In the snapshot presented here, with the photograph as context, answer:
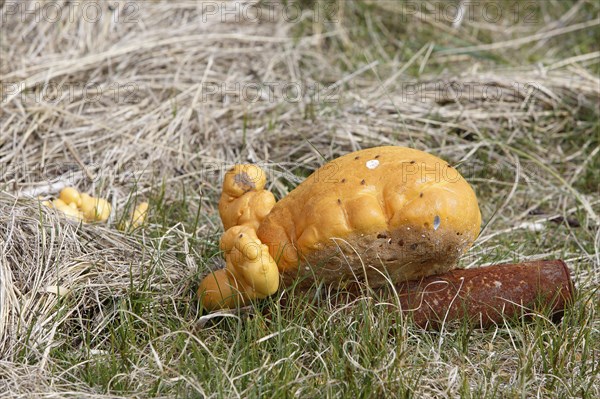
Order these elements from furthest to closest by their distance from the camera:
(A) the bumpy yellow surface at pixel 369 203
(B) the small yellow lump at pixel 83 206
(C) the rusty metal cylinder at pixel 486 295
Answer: (B) the small yellow lump at pixel 83 206, (C) the rusty metal cylinder at pixel 486 295, (A) the bumpy yellow surface at pixel 369 203

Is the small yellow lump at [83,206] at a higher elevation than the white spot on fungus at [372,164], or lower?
lower

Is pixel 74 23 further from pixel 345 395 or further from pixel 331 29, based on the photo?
pixel 345 395

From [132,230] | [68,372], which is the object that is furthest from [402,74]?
[68,372]

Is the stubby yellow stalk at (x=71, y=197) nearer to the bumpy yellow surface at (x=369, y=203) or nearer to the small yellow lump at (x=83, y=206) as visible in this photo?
the small yellow lump at (x=83, y=206)

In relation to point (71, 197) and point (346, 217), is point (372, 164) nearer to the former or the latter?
point (346, 217)

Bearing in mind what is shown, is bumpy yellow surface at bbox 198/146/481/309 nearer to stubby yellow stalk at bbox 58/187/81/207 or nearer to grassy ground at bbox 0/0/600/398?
grassy ground at bbox 0/0/600/398

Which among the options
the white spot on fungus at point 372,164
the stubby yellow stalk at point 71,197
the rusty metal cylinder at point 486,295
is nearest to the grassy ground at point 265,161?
the rusty metal cylinder at point 486,295
